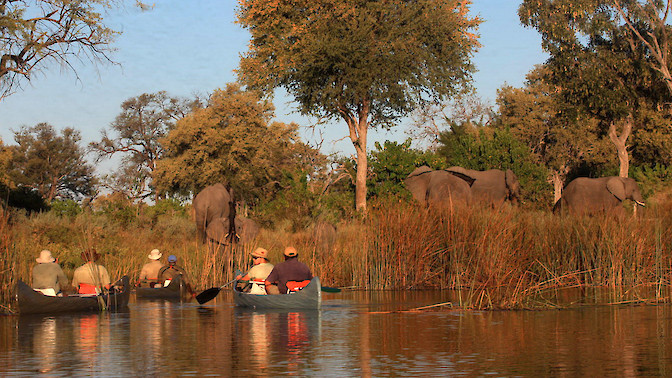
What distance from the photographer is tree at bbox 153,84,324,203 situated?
55438mm

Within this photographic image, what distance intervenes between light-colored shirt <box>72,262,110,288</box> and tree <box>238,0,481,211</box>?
2193 cm

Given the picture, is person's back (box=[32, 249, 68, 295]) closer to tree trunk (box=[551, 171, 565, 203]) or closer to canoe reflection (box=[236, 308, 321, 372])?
canoe reflection (box=[236, 308, 321, 372])

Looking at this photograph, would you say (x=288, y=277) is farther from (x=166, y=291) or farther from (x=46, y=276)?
(x=166, y=291)

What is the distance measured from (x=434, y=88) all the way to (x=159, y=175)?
A: 2048 centimetres

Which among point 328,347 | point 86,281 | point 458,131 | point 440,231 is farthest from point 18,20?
point 458,131

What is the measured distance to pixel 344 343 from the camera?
13.5 m

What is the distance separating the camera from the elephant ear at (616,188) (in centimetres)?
3519

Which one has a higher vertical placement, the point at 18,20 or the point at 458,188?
the point at 18,20

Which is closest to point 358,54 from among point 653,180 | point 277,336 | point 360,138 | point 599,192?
point 360,138

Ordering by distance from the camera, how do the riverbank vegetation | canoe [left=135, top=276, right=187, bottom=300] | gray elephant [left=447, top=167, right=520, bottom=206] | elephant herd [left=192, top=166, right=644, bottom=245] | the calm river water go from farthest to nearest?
gray elephant [left=447, top=167, right=520, bottom=206] → elephant herd [left=192, top=166, right=644, bottom=245] → canoe [left=135, top=276, right=187, bottom=300] → the riverbank vegetation → the calm river water

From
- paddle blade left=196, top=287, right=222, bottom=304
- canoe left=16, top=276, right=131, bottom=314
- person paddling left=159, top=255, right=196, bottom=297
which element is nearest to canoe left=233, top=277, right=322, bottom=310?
paddle blade left=196, top=287, right=222, bottom=304

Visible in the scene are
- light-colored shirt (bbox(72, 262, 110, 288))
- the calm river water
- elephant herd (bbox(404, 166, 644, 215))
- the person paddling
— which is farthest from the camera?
elephant herd (bbox(404, 166, 644, 215))

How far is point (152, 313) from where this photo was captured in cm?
1942

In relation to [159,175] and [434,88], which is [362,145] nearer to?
[434,88]
